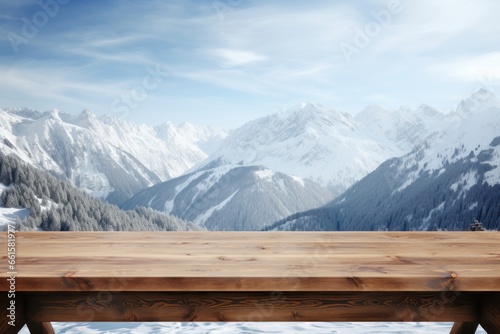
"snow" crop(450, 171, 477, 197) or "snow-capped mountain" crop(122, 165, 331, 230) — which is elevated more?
"snow" crop(450, 171, 477, 197)

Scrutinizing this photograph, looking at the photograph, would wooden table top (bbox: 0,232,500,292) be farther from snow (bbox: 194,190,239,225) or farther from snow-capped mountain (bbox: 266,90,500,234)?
snow (bbox: 194,190,239,225)

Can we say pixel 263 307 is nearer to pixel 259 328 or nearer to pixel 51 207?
pixel 259 328

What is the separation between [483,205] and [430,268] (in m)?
66.2

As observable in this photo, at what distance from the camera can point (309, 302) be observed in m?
1.72

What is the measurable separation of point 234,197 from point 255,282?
141648mm

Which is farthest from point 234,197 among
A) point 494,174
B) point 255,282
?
point 255,282

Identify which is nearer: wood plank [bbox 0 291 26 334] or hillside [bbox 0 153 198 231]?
wood plank [bbox 0 291 26 334]

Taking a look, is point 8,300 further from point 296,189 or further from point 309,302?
point 296,189

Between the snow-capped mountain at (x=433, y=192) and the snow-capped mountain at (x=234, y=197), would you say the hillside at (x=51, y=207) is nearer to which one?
the snow-capped mountain at (x=433, y=192)

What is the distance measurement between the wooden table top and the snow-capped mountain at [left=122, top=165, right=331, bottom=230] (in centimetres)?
12206

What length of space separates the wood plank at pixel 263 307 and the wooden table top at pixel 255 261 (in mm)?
141

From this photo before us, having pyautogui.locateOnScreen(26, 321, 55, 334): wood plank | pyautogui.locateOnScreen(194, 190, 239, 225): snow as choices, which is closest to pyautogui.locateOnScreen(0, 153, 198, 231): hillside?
pyautogui.locateOnScreen(26, 321, 55, 334): wood plank

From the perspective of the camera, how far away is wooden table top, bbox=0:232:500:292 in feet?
4.97

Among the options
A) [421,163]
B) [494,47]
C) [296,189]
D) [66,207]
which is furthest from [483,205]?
[296,189]
